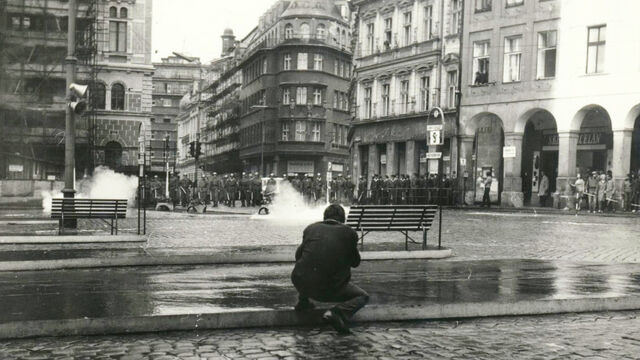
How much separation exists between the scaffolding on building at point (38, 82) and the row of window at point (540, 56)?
30774mm

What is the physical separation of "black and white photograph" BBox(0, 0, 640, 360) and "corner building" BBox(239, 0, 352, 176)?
265 millimetres

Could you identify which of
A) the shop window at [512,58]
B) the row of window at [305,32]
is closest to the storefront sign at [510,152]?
the shop window at [512,58]

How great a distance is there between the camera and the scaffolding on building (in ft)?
178

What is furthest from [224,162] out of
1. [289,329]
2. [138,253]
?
[289,329]

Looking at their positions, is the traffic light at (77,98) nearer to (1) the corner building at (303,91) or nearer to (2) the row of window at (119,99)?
(2) the row of window at (119,99)

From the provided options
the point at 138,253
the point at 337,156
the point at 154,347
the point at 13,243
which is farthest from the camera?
the point at 337,156

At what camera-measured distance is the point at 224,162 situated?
110m

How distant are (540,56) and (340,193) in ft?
53.0

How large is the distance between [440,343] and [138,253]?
830 centimetres

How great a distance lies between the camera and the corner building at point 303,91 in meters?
86.2

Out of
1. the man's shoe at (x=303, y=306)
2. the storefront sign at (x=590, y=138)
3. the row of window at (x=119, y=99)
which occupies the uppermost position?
the row of window at (x=119, y=99)

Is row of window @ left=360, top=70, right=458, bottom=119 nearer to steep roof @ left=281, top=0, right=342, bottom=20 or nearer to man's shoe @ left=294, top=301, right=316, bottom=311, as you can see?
steep roof @ left=281, top=0, right=342, bottom=20

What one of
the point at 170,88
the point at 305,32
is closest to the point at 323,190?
the point at 305,32

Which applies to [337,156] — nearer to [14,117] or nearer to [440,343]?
[14,117]
